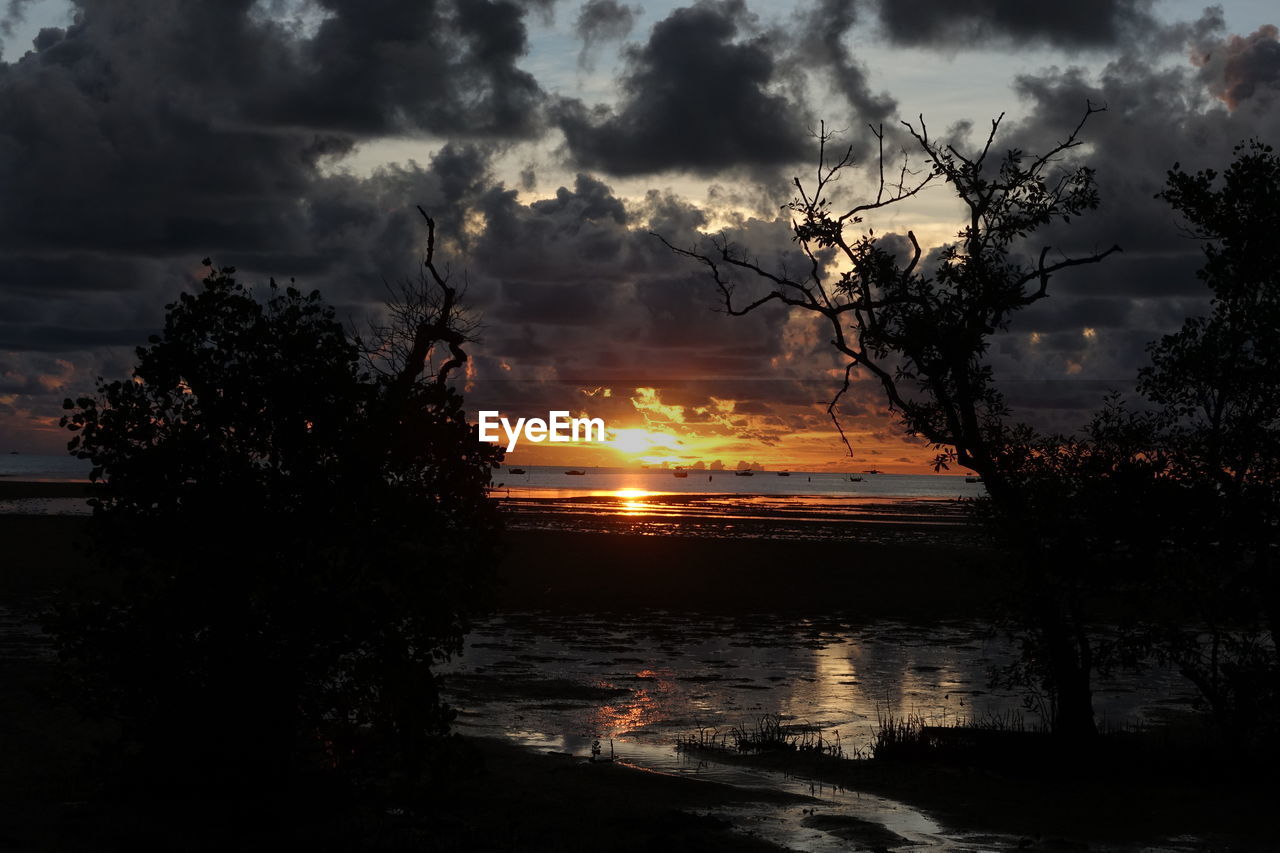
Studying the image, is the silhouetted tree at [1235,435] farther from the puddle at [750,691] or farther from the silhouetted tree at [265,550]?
the silhouetted tree at [265,550]

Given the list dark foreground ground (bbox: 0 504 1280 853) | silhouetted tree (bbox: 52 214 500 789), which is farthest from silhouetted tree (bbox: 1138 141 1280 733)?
silhouetted tree (bbox: 52 214 500 789)

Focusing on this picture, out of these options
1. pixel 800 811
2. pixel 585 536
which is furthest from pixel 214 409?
pixel 585 536

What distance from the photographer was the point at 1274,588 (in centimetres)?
1772

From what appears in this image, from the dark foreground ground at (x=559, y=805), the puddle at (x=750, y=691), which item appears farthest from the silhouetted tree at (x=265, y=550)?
the puddle at (x=750, y=691)

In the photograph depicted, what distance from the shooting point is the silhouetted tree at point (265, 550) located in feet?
40.3

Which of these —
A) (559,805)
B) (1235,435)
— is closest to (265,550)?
(559,805)

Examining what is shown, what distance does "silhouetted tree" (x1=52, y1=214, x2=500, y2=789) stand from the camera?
1227cm

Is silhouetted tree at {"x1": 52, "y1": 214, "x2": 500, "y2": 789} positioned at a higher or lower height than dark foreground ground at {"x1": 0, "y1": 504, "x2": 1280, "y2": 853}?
higher

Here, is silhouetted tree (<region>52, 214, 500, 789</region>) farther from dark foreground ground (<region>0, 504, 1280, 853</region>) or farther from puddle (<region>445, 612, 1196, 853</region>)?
puddle (<region>445, 612, 1196, 853</region>)

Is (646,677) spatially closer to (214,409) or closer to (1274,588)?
(1274,588)

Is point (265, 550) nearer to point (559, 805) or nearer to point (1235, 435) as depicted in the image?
point (559, 805)

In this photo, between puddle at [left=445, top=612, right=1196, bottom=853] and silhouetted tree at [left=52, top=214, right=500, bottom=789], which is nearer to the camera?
silhouetted tree at [left=52, top=214, right=500, bottom=789]

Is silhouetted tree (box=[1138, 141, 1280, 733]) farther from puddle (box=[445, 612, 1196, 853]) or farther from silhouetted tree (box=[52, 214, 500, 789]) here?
silhouetted tree (box=[52, 214, 500, 789])

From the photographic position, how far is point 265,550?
40.8 feet
